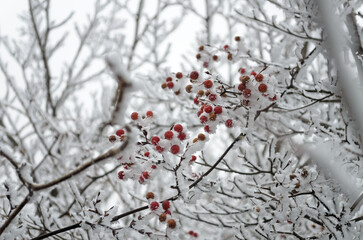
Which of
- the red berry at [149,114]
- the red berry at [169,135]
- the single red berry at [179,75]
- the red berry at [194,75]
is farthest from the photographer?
the single red berry at [179,75]

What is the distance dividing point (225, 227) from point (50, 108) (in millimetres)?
4128

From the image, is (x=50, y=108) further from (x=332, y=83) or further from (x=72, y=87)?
(x=332, y=83)

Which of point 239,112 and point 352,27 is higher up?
point 352,27

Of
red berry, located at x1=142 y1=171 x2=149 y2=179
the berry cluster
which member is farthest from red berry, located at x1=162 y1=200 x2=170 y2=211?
red berry, located at x1=142 y1=171 x2=149 y2=179

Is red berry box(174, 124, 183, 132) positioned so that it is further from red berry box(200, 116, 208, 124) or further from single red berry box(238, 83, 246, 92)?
single red berry box(238, 83, 246, 92)

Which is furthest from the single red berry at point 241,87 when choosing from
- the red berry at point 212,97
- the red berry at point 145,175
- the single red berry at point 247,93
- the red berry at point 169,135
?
the red berry at point 145,175

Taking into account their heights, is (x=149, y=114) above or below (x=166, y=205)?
above

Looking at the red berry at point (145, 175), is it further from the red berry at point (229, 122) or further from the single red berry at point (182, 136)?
the red berry at point (229, 122)

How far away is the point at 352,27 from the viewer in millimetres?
2480

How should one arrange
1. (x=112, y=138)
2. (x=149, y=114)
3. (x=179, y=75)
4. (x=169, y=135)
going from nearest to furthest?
(x=169, y=135) < (x=112, y=138) < (x=149, y=114) < (x=179, y=75)

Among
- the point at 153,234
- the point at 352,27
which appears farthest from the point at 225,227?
the point at 352,27

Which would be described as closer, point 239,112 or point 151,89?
point 239,112

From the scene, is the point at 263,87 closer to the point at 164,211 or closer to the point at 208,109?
the point at 208,109

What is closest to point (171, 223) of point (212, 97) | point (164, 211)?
point (164, 211)
